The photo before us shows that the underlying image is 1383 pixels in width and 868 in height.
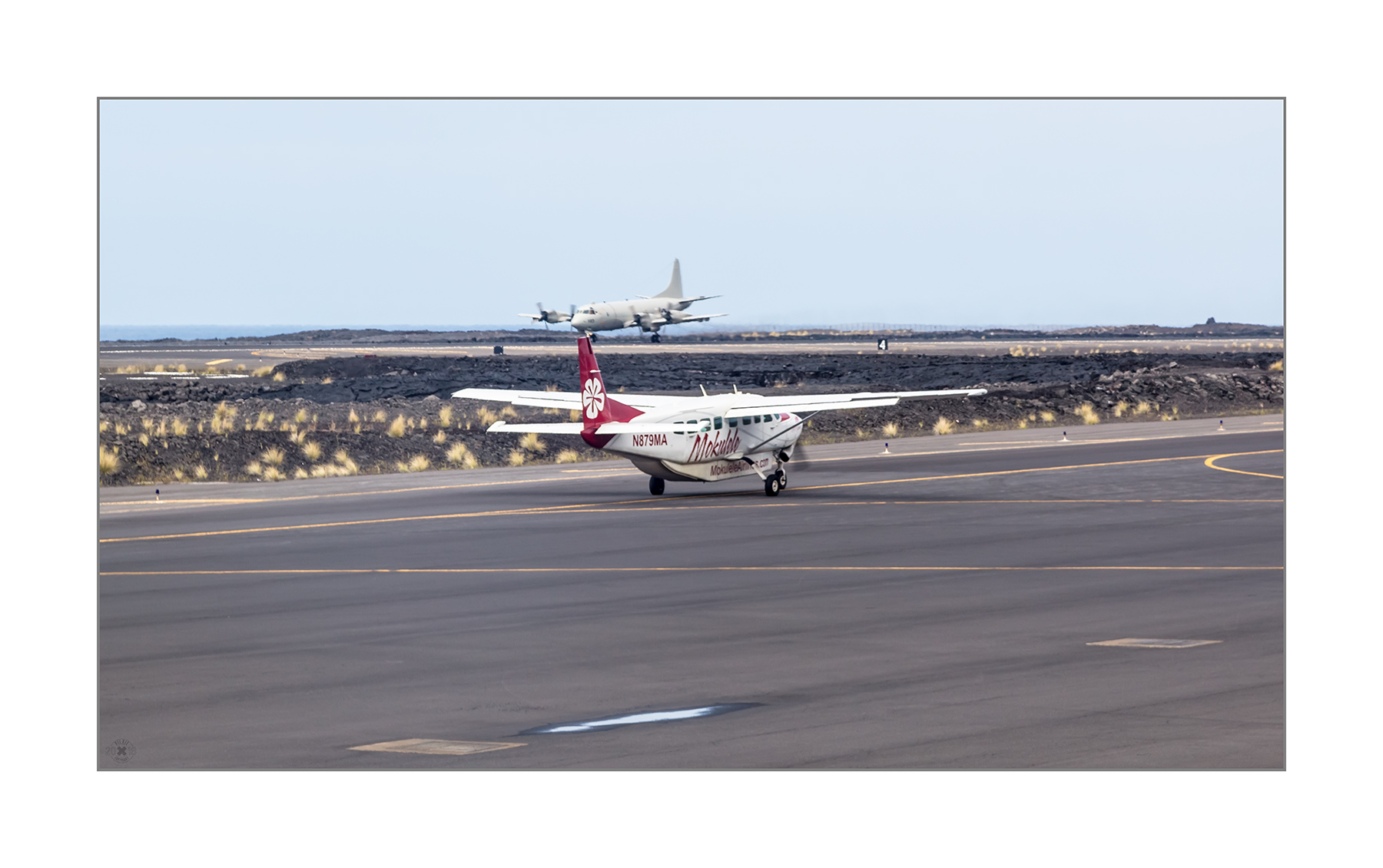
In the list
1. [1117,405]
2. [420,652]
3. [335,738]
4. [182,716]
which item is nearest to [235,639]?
[420,652]

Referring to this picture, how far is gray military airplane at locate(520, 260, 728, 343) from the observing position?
136 metres

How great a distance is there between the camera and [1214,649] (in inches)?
801

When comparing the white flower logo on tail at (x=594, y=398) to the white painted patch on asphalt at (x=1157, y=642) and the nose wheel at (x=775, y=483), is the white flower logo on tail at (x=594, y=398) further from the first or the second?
the white painted patch on asphalt at (x=1157, y=642)

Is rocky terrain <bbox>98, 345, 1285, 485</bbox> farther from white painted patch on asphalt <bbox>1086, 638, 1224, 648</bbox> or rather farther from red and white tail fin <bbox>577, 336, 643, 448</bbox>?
white painted patch on asphalt <bbox>1086, 638, 1224, 648</bbox>

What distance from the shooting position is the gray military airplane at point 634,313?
13562cm

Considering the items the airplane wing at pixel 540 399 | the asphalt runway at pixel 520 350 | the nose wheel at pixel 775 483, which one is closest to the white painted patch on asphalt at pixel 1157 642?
the nose wheel at pixel 775 483

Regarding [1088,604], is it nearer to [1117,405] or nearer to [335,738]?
[335,738]

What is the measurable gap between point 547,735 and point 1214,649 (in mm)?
8847

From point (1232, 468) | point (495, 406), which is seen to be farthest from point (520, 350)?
point (1232, 468)

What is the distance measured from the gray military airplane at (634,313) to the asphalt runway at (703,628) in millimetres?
92398

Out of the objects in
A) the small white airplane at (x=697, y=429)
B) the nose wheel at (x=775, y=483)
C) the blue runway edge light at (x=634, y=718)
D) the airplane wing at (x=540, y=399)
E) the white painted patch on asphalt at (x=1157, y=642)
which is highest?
the airplane wing at (x=540, y=399)

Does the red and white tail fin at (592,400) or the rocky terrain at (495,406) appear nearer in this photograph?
the red and white tail fin at (592,400)

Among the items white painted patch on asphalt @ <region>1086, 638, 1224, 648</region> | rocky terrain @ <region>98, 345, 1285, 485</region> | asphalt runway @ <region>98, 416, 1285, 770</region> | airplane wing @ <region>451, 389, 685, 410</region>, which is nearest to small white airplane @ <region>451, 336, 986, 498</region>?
airplane wing @ <region>451, 389, 685, 410</region>

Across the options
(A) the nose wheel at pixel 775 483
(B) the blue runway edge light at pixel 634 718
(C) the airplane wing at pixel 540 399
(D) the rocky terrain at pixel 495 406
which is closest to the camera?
(B) the blue runway edge light at pixel 634 718
